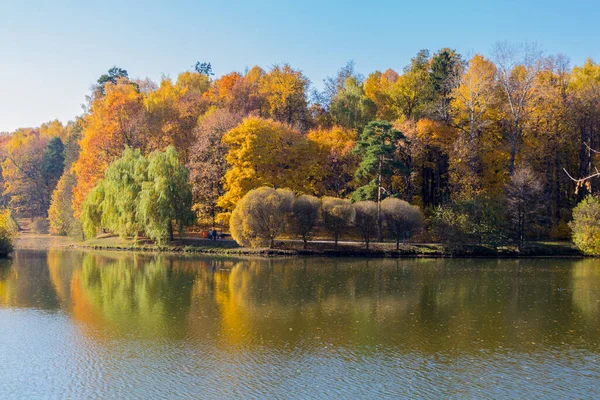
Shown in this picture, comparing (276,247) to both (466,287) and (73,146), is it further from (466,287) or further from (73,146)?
(73,146)

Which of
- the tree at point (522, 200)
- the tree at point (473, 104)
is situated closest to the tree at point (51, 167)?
the tree at point (473, 104)

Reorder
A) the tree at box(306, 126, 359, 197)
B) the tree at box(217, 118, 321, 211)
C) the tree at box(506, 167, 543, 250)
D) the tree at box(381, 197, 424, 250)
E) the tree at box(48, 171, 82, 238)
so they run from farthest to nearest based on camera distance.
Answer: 1. the tree at box(48, 171, 82, 238)
2. the tree at box(306, 126, 359, 197)
3. the tree at box(217, 118, 321, 211)
4. the tree at box(506, 167, 543, 250)
5. the tree at box(381, 197, 424, 250)

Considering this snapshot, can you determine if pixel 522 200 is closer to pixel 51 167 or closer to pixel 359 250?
pixel 359 250

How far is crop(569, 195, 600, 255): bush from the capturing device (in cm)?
4609

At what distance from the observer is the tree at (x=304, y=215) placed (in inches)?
1903

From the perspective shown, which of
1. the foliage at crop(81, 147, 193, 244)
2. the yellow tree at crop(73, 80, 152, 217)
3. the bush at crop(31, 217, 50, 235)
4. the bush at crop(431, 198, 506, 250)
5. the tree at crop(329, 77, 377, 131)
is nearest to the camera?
the bush at crop(431, 198, 506, 250)

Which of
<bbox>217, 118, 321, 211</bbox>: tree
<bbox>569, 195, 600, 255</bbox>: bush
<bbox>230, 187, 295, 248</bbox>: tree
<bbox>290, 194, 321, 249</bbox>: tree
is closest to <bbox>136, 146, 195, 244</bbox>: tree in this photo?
<bbox>217, 118, 321, 211</bbox>: tree

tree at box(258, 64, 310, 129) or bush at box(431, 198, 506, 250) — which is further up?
tree at box(258, 64, 310, 129)

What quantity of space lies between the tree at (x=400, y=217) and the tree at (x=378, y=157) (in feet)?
3.21

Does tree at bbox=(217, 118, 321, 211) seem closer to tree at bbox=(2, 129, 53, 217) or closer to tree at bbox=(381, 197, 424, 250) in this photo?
tree at bbox=(381, 197, 424, 250)

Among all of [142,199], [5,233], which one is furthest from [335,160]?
[5,233]

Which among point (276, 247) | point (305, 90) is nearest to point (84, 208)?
point (276, 247)

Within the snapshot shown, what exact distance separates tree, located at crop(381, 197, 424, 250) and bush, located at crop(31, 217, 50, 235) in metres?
45.2

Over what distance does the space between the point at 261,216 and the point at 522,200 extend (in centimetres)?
2195
